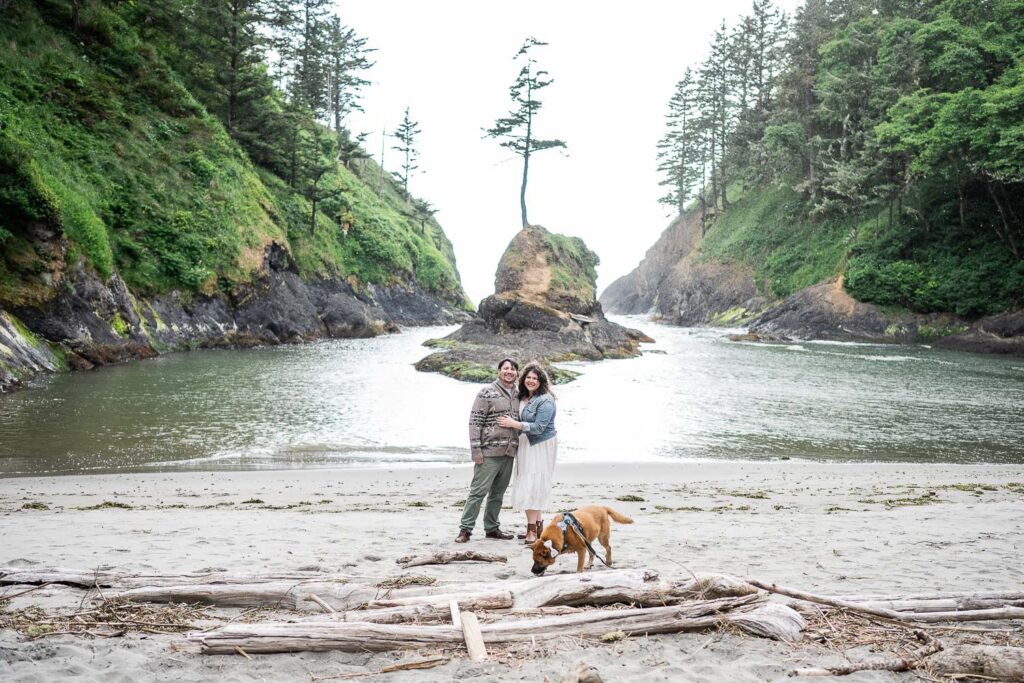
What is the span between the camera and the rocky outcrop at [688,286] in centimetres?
6147

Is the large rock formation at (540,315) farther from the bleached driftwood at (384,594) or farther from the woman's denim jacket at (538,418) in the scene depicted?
the bleached driftwood at (384,594)

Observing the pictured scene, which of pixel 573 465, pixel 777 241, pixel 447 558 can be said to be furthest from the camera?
pixel 777 241

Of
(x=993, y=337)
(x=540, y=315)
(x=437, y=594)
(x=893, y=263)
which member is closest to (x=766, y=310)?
(x=893, y=263)

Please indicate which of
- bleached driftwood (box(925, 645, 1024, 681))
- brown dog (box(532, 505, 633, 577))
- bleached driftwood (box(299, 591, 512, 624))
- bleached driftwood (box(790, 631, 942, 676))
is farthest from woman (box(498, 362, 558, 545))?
bleached driftwood (box(925, 645, 1024, 681))

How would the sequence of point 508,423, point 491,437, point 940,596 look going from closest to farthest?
point 940,596
point 508,423
point 491,437

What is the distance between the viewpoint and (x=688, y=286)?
7069 cm

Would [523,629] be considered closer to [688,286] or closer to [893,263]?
[893,263]

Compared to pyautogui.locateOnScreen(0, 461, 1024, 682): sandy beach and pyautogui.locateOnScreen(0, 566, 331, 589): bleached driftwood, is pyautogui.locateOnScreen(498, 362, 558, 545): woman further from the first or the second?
pyautogui.locateOnScreen(0, 566, 331, 589): bleached driftwood

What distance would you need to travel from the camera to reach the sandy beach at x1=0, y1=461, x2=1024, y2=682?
3834 mm

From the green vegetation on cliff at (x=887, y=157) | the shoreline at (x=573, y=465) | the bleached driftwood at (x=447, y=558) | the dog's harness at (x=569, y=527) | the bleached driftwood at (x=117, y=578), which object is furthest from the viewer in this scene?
the green vegetation on cliff at (x=887, y=157)

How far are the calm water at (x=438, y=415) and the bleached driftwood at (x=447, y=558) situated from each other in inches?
259

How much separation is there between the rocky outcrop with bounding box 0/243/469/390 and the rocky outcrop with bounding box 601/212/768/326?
31.3m

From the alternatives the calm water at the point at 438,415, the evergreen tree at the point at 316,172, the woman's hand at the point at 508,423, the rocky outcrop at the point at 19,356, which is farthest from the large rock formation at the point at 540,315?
the woman's hand at the point at 508,423

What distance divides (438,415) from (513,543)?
10.7m
